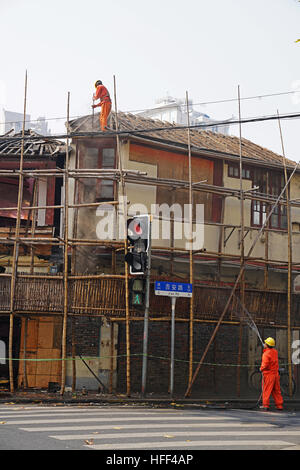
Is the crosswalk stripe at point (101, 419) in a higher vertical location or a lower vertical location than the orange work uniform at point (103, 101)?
lower

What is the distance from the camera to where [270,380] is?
1669cm

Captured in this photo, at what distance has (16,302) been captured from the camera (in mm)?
18375

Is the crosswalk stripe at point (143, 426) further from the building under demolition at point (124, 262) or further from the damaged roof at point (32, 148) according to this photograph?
the damaged roof at point (32, 148)

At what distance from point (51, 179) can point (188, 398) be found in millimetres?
8274

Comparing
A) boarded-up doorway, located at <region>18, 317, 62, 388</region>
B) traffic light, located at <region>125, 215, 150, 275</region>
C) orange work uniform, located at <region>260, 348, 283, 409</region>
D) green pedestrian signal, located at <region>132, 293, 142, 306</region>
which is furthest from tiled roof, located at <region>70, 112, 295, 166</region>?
orange work uniform, located at <region>260, 348, 283, 409</region>

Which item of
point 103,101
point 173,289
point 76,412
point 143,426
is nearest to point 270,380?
point 173,289

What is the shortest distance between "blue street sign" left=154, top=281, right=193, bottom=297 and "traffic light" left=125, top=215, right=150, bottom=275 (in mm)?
726

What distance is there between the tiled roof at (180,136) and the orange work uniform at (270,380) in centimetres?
734

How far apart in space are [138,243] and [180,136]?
→ 293 inches

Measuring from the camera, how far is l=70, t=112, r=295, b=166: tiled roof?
2183 centimetres

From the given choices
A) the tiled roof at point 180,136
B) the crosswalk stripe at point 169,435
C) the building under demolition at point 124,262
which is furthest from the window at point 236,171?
the crosswalk stripe at point 169,435

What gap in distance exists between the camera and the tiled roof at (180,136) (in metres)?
21.8

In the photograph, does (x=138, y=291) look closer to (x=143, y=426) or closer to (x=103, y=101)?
(x=143, y=426)

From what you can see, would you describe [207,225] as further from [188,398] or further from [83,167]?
[188,398]
